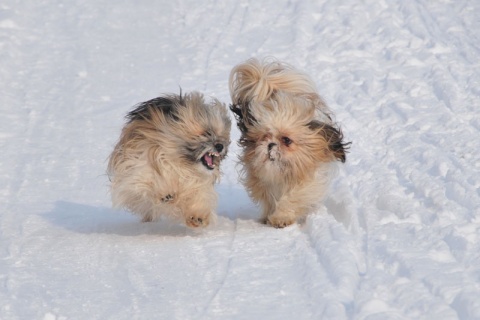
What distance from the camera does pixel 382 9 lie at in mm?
12500

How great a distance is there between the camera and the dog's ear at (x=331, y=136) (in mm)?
6602

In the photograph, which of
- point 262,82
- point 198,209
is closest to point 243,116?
point 262,82

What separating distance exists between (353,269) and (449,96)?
14.5 ft

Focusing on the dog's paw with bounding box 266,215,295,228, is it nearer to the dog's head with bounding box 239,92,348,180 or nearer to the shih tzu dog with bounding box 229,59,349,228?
the shih tzu dog with bounding box 229,59,349,228

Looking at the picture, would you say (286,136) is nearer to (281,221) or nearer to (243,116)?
(243,116)

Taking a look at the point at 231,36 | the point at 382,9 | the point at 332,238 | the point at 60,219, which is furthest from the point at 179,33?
the point at 332,238

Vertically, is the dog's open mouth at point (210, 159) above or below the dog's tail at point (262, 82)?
below

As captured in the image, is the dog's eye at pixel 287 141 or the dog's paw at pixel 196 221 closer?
the dog's paw at pixel 196 221

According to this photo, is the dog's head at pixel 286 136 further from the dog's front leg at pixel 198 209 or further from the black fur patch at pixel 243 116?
the dog's front leg at pixel 198 209

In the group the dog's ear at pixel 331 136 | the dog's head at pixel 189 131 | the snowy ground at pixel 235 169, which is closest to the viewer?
the snowy ground at pixel 235 169

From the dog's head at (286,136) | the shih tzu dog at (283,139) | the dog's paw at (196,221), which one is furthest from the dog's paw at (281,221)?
the dog's paw at (196,221)

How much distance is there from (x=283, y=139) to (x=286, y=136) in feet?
0.10

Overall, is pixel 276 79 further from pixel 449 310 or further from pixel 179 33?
pixel 179 33

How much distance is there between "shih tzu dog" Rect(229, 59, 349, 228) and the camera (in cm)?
643
